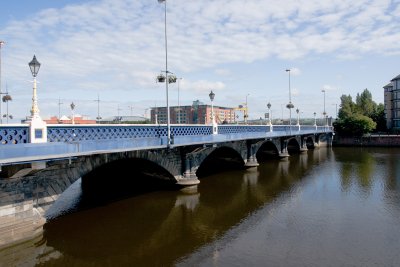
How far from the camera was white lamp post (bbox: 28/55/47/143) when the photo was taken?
51.4 feet

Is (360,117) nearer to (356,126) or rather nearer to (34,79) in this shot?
(356,126)

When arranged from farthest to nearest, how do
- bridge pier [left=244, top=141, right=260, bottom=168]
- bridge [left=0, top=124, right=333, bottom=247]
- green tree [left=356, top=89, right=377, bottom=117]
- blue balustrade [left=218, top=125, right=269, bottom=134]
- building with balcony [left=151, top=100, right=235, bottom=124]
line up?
green tree [left=356, top=89, right=377, bottom=117], building with balcony [left=151, top=100, right=235, bottom=124], bridge pier [left=244, top=141, right=260, bottom=168], blue balustrade [left=218, top=125, right=269, bottom=134], bridge [left=0, top=124, right=333, bottom=247]

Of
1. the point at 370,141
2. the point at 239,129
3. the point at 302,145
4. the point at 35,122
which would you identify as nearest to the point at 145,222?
the point at 35,122

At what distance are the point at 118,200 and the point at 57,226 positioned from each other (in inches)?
268

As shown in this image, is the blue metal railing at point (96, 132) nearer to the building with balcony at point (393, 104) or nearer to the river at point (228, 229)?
the river at point (228, 229)

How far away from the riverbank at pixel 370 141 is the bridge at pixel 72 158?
208ft

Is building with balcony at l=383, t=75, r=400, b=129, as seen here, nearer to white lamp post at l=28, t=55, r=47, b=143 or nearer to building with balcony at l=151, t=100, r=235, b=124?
building with balcony at l=151, t=100, r=235, b=124

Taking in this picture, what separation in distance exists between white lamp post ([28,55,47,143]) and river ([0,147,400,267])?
542 cm

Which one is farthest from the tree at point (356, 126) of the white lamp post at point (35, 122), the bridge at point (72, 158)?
the white lamp post at point (35, 122)

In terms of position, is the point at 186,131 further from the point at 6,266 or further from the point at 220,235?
the point at 6,266

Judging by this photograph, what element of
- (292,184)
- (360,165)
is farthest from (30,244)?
(360,165)

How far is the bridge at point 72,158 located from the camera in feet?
51.0

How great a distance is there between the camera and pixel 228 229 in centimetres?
1934

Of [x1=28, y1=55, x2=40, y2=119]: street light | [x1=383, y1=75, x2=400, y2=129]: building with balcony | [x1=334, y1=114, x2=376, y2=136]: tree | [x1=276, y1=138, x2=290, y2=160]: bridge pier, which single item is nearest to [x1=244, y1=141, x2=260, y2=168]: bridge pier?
[x1=276, y1=138, x2=290, y2=160]: bridge pier
